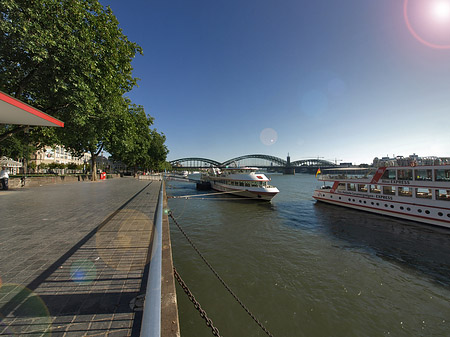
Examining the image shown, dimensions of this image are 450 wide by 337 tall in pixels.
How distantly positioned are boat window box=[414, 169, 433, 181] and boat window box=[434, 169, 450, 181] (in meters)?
0.39

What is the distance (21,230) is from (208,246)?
765 centimetres

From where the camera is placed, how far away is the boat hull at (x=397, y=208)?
15.1 metres

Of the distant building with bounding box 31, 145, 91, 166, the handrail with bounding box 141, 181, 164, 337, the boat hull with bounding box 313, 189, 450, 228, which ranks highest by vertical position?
the distant building with bounding box 31, 145, 91, 166

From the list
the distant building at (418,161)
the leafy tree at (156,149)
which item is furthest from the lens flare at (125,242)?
the leafy tree at (156,149)

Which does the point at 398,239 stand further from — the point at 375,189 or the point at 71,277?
the point at 71,277

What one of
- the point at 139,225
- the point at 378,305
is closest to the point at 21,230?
the point at 139,225

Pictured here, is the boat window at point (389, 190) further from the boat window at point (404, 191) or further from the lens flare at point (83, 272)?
the lens flare at point (83, 272)

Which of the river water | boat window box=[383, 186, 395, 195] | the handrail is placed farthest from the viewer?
boat window box=[383, 186, 395, 195]

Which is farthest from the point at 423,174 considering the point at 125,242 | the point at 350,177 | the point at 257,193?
the point at 125,242

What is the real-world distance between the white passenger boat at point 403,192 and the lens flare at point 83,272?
15.4 metres

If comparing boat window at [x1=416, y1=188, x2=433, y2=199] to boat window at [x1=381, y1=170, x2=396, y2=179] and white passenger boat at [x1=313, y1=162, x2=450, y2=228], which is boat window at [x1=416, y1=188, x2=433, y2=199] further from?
boat window at [x1=381, y1=170, x2=396, y2=179]

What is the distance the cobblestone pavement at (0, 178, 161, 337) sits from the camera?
9.10ft

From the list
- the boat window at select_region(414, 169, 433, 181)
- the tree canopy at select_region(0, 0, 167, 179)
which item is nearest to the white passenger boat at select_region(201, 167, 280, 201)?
the boat window at select_region(414, 169, 433, 181)

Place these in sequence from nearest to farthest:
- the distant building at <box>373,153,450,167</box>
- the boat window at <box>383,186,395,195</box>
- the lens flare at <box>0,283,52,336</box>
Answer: the lens flare at <box>0,283,52,336</box>
the distant building at <box>373,153,450,167</box>
the boat window at <box>383,186,395,195</box>
